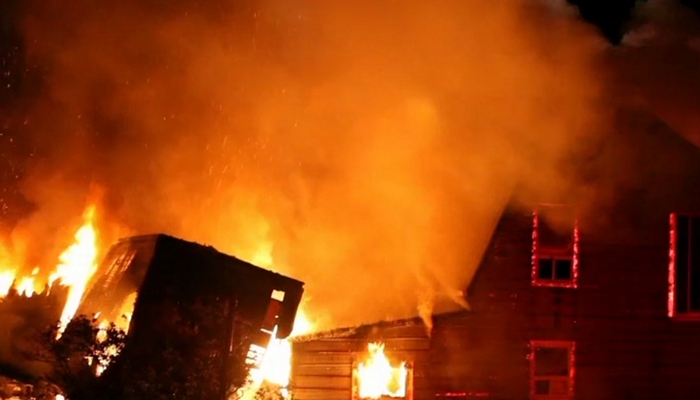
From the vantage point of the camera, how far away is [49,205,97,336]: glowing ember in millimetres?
14366

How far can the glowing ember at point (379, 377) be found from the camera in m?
13.9

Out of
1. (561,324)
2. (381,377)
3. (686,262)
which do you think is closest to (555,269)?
(561,324)

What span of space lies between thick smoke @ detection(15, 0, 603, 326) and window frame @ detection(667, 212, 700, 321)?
2.04 meters

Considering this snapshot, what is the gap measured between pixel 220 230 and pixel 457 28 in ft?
20.9

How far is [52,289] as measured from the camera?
46.5 feet

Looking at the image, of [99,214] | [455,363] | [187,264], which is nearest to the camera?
[187,264]

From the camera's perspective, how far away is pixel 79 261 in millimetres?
15773

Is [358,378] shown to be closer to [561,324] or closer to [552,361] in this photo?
[552,361]

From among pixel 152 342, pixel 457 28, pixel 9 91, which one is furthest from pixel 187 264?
pixel 9 91

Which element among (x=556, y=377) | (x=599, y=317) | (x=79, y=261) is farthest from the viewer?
(x=79, y=261)

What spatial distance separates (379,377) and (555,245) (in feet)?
13.1

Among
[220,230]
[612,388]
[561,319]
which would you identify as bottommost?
[612,388]

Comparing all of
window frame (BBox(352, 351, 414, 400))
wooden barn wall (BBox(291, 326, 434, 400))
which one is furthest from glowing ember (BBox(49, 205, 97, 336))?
window frame (BBox(352, 351, 414, 400))

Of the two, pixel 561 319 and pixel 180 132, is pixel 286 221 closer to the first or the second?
pixel 180 132
